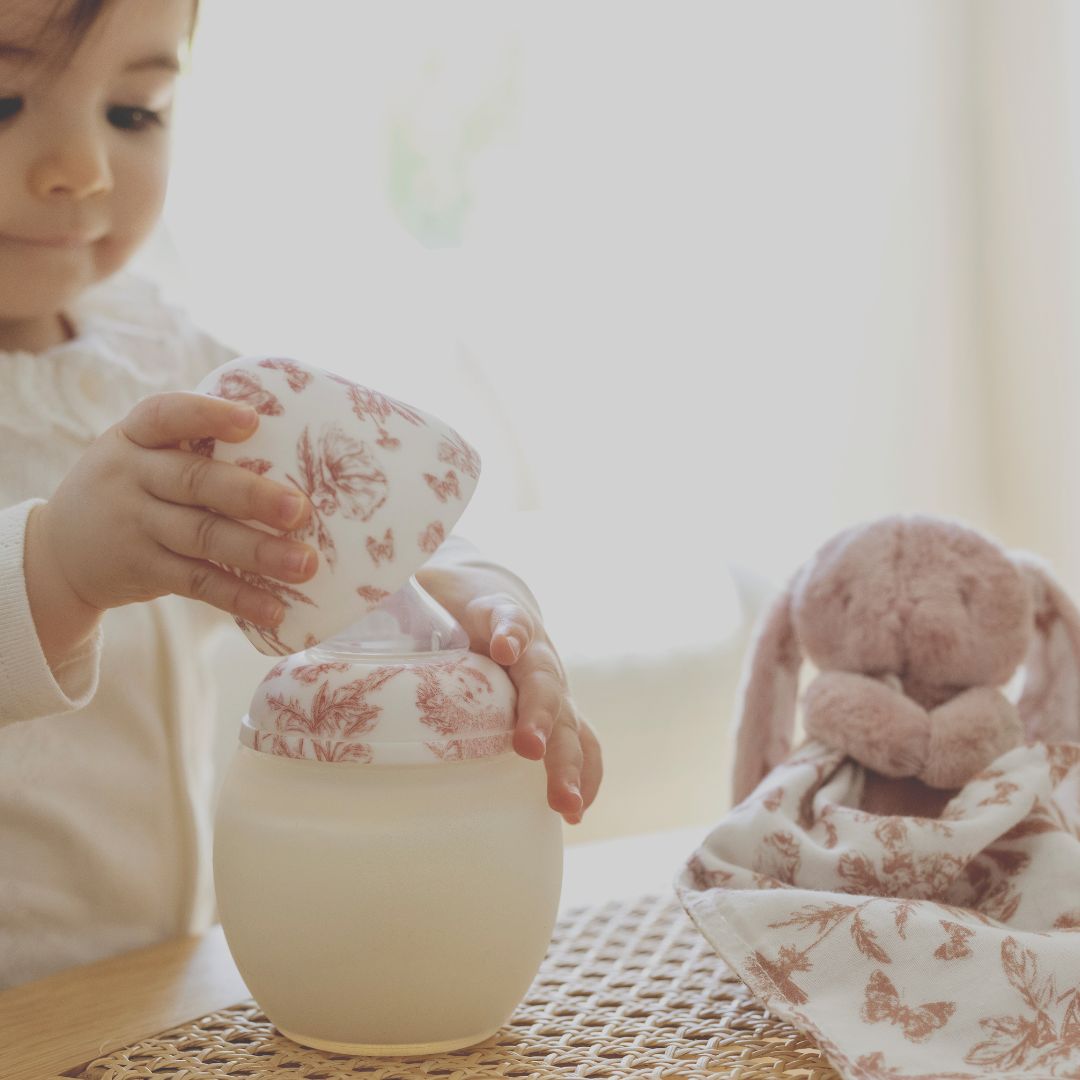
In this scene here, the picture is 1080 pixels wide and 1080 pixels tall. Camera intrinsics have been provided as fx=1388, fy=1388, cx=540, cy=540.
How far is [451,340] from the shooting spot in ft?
5.03

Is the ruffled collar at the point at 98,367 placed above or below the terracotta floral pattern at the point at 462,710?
above

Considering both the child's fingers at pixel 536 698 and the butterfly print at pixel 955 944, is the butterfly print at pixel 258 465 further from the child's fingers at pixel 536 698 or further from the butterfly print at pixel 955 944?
the butterfly print at pixel 955 944

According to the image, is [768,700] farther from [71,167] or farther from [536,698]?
[71,167]

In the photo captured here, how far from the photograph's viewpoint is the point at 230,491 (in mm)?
441

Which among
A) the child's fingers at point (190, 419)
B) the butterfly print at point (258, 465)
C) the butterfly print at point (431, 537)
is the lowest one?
the butterfly print at point (431, 537)

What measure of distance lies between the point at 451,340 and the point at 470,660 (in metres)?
1.06

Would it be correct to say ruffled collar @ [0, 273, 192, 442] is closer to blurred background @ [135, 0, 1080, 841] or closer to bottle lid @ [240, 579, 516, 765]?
bottle lid @ [240, 579, 516, 765]

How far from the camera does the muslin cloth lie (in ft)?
1.59

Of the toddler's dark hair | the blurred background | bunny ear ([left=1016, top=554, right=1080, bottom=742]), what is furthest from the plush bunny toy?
the blurred background

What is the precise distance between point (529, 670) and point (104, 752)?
0.37 metres

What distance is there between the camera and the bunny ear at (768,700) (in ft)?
2.43

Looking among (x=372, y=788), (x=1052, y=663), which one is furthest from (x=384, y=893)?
(x=1052, y=663)

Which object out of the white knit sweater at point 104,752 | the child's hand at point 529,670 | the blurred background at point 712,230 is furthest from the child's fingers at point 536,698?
the blurred background at point 712,230

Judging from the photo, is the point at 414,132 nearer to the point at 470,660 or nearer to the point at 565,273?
the point at 565,273
